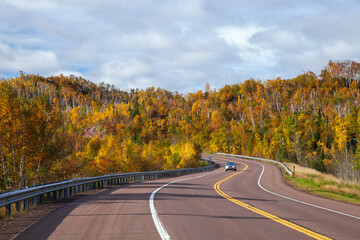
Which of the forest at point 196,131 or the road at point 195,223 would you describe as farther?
the forest at point 196,131

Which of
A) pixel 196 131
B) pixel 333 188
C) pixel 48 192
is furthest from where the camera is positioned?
pixel 196 131

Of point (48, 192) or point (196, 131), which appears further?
point (196, 131)

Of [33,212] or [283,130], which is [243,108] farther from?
[33,212]

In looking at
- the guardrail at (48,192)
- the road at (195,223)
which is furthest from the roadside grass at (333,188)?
the guardrail at (48,192)

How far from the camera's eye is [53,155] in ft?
93.2

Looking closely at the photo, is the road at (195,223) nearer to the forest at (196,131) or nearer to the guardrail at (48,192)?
the guardrail at (48,192)

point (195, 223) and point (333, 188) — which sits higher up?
point (195, 223)

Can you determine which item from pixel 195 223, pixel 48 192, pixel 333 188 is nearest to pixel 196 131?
pixel 333 188

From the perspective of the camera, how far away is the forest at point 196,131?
87.4ft

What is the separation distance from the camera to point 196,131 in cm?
13500

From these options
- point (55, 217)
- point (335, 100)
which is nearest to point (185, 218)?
point (55, 217)

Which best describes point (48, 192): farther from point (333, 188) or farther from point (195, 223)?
point (333, 188)

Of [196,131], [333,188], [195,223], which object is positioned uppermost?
[196,131]

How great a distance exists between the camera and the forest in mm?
26625
